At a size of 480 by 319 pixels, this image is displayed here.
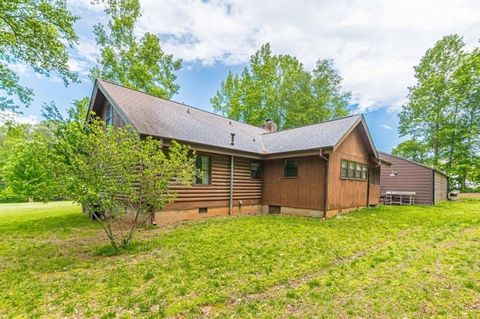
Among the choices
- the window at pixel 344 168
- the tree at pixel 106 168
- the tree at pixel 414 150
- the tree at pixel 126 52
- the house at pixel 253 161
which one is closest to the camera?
the tree at pixel 106 168

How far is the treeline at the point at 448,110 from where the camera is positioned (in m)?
22.4

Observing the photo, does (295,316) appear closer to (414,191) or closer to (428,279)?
(428,279)

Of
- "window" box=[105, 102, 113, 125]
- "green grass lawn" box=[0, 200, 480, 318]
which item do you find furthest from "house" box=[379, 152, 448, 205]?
"window" box=[105, 102, 113, 125]

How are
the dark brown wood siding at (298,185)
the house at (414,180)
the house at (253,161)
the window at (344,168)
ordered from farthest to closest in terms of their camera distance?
the house at (414,180) → the window at (344,168) → the dark brown wood siding at (298,185) → the house at (253,161)

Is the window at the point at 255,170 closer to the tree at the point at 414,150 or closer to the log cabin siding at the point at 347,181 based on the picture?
the log cabin siding at the point at 347,181

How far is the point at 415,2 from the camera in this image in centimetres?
940

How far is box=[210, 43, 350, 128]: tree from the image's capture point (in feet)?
84.7

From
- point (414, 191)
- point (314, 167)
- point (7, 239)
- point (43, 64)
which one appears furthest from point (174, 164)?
point (414, 191)

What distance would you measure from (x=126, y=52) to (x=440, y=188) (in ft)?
94.1

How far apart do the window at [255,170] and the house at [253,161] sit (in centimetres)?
5

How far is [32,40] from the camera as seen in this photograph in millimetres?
9188

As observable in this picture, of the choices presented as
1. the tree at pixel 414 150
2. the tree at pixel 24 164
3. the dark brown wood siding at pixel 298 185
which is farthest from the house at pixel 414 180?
the tree at pixel 24 164

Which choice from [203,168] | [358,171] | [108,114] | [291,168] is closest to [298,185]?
[291,168]

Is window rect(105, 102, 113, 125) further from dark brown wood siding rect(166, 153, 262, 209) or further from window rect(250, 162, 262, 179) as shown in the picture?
window rect(250, 162, 262, 179)
